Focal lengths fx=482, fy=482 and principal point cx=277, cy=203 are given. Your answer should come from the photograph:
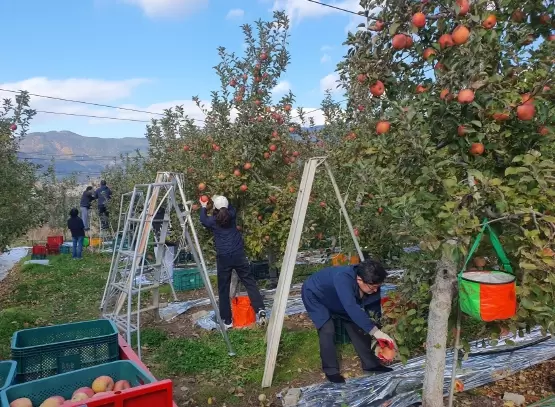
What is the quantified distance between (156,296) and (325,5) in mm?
4933

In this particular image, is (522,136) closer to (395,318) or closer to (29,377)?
(395,318)

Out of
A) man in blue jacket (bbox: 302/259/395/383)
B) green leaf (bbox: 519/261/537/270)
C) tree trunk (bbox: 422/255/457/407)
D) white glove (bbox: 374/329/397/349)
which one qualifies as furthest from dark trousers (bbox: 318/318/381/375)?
green leaf (bbox: 519/261/537/270)

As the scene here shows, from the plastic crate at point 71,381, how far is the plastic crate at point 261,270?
5484mm

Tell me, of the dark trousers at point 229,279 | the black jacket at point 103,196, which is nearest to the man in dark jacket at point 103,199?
the black jacket at point 103,196

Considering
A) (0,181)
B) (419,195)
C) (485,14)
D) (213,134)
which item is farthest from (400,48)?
(0,181)

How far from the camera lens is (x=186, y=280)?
8.68 metres

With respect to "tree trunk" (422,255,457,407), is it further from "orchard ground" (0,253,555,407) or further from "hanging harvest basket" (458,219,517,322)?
"orchard ground" (0,253,555,407)

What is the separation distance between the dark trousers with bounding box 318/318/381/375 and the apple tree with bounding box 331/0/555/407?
1.17 metres

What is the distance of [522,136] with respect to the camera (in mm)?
3051

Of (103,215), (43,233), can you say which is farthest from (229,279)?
(43,233)

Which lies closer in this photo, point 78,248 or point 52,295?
point 52,295

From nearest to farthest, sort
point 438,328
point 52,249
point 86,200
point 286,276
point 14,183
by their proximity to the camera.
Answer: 1. point 438,328
2. point 286,276
3. point 14,183
4. point 52,249
5. point 86,200

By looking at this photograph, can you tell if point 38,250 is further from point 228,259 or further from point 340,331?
point 340,331

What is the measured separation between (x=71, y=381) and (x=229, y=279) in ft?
11.2
